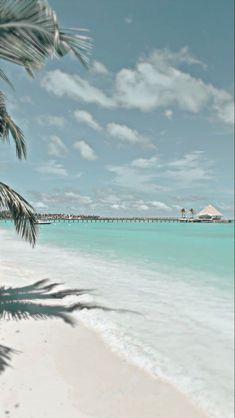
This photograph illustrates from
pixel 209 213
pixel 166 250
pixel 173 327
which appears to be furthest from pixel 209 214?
pixel 173 327

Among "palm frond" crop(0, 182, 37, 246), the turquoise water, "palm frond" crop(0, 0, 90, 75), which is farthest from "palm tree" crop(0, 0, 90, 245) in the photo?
the turquoise water

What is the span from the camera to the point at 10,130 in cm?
670

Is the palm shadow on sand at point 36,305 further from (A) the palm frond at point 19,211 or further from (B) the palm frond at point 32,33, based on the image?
(B) the palm frond at point 32,33

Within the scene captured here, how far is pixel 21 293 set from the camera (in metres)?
8.65

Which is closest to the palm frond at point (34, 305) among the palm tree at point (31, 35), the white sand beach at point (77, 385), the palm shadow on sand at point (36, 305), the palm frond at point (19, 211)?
the palm shadow on sand at point (36, 305)

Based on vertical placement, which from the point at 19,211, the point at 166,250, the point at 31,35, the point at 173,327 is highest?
the point at 31,35

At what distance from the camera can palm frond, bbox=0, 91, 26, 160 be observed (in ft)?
21.1

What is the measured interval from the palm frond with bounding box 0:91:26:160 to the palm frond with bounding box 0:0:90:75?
2.39 metres

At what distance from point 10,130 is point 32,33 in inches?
128

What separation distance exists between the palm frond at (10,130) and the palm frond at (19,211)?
1.22 metres

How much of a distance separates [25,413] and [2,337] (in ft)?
6.96

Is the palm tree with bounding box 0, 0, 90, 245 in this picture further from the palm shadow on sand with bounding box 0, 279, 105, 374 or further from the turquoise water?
the turquoise water

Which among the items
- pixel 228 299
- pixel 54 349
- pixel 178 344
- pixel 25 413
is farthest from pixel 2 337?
pixel 228 299

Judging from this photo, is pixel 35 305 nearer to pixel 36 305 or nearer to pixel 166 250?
pixel 36 305
